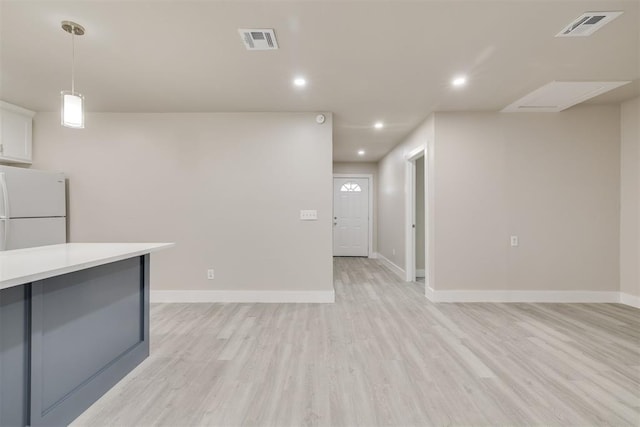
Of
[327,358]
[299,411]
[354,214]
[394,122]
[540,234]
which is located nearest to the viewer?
[299,411]

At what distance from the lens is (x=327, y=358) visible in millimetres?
2348

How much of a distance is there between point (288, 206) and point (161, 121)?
6.72 ft

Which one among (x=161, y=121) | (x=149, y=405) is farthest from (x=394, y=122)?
(x=149, y=405)

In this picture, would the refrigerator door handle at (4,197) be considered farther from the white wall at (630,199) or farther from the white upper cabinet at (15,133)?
the white wall at (630,199)

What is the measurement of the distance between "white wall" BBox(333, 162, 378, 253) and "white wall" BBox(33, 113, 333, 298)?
3.94 m

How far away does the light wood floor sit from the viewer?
1.69 meters

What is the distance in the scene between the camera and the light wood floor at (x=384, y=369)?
169 cm

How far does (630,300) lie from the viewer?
3617 mm

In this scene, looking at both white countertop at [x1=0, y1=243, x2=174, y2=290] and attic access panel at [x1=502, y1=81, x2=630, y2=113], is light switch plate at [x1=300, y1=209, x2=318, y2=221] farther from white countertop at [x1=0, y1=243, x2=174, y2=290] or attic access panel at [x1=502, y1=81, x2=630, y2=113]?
attic access panel at [x1=502, y1=81, x2=630, y2=113]

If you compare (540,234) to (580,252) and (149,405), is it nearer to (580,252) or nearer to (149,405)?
(580,252)

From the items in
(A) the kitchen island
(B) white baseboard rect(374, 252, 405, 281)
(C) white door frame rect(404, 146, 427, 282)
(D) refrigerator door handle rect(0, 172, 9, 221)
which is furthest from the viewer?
(B) white baseboard rect(374, 252, 405, 281)

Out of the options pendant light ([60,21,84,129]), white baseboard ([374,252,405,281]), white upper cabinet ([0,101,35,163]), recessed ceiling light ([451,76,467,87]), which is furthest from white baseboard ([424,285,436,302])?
white upper cabinet ([0,101,35,163])

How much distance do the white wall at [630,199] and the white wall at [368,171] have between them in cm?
459

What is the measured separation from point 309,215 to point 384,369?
2.12 metres
